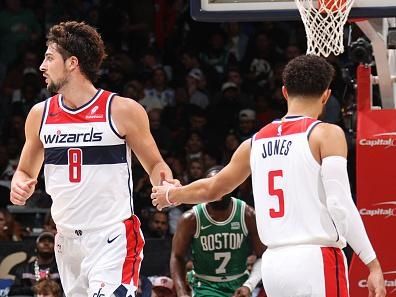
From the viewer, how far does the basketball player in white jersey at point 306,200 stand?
542cm

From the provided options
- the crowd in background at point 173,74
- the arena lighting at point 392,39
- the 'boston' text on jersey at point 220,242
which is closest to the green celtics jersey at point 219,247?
the 'boston' text on jersey at point 220,242

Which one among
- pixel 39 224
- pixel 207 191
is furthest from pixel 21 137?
pixel 207 191

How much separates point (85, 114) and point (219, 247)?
9.28ft

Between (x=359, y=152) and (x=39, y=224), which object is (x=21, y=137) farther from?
(x=359, y=152)

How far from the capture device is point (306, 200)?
18.0ft

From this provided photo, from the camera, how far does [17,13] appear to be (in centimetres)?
1587

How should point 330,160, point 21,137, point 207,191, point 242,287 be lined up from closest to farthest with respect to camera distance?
point 330,160 < point 207,191 < point 242,287 < point 21,137

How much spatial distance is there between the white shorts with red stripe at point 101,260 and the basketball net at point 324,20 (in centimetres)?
232

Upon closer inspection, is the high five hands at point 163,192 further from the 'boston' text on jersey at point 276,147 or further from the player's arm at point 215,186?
the 'boston' text on jersey at point 276,147

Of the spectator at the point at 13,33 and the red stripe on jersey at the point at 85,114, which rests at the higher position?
the spectator at the point at 13,33

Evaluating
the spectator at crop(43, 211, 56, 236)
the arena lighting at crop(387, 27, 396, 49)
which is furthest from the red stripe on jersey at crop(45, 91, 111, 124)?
the spectator at crop(43, 211, 56, 236)

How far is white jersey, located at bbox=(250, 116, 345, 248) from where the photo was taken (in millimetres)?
5488

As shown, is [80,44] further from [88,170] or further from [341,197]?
[341,197]

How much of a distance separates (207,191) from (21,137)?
855 cm
